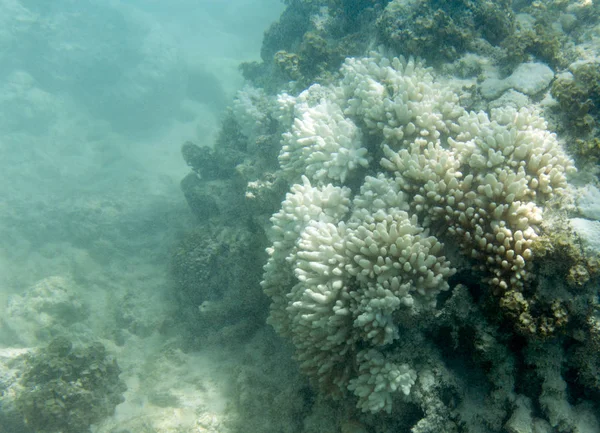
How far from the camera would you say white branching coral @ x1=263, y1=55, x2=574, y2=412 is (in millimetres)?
3158

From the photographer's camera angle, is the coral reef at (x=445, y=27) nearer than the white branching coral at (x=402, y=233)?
No

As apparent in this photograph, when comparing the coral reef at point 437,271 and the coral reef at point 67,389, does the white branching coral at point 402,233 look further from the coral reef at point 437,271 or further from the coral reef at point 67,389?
the coral reef at point 67,389

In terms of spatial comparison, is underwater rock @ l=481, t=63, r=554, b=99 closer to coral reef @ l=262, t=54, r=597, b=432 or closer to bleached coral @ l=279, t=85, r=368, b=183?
coral reef @ l=262, t=54, r=597, b=432

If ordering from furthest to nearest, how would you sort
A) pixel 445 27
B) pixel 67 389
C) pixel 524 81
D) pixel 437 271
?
pixel 67 389 < pixel 445 27 < pixel 524 81 < pixel 437 271

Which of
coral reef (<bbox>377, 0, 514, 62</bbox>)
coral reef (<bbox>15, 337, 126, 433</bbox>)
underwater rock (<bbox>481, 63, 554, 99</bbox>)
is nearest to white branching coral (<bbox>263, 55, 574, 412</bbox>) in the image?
underwater rock (<bbox>481, 63, 554, 99</bbox>)

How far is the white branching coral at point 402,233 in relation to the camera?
3.16m

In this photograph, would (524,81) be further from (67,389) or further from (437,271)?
(67,389)

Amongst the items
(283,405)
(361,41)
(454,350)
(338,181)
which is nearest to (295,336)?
(283,405)

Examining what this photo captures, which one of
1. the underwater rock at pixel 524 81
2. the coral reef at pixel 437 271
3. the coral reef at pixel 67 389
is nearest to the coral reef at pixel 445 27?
the underwater rock at pixel 524 81

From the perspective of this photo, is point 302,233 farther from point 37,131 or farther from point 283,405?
point 37,131

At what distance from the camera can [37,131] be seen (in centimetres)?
1794

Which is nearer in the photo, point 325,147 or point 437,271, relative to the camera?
point 437,271

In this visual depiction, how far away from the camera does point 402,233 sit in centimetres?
335

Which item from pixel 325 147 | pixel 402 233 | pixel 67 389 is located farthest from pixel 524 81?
pixel 67 389
